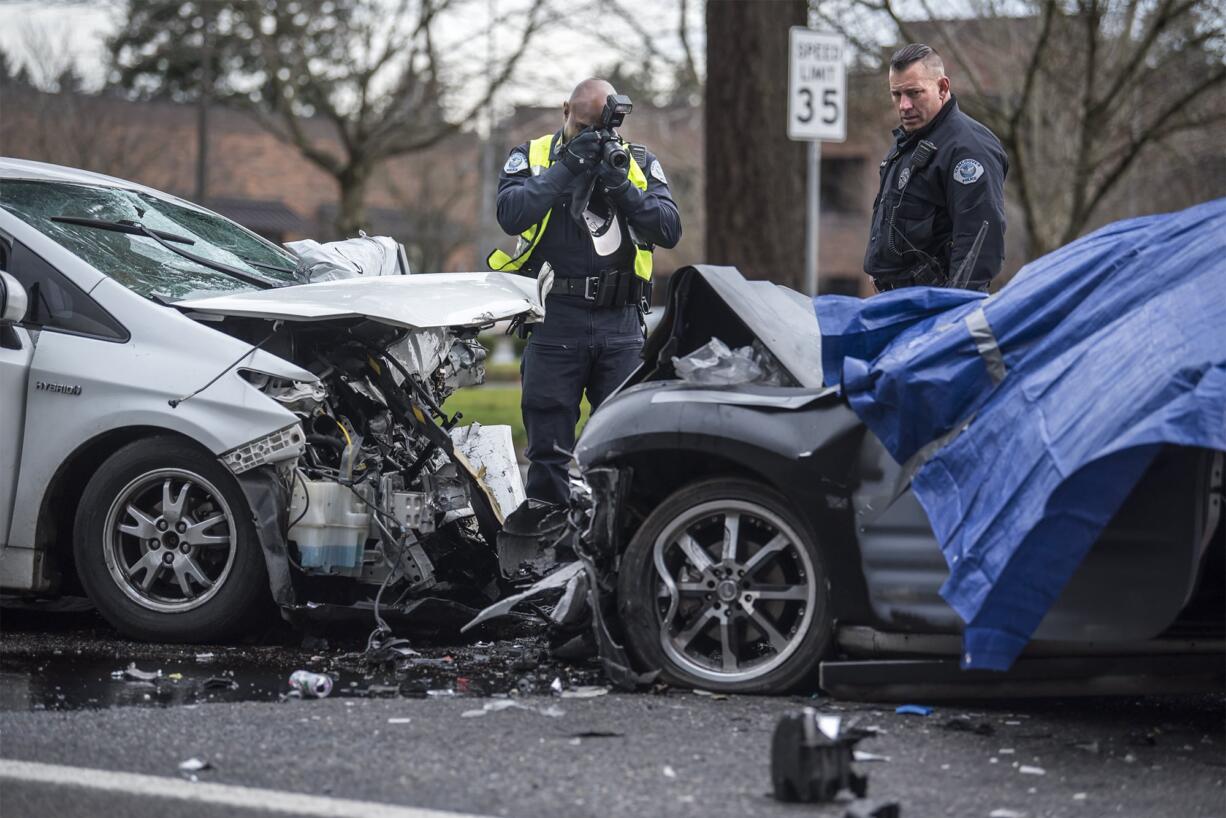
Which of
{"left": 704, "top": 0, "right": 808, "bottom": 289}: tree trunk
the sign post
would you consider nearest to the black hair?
the sign post

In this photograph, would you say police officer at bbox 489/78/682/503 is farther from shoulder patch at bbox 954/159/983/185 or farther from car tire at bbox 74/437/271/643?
car tire at bbox 74/437/271/643

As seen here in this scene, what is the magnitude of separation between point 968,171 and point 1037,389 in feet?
5.97

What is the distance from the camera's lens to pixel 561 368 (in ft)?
22.3

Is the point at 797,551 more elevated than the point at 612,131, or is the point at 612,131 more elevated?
the point at 612,131

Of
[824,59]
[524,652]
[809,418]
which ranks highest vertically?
[824,59]

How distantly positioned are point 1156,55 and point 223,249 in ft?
45.9

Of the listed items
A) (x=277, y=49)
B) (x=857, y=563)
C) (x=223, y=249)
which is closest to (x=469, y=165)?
(x=277, y=49)

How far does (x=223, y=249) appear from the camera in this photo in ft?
22.8

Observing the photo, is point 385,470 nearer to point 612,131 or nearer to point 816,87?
point 612,131

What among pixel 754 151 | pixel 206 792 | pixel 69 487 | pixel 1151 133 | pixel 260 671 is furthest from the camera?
pixel 1151 133

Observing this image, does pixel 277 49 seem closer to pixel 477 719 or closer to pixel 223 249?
pixel 223 249

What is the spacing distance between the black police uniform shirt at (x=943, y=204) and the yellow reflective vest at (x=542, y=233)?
38.3 inches

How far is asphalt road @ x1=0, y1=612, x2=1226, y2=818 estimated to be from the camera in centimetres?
389

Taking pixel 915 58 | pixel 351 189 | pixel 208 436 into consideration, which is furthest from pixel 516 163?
pixel 351 189
